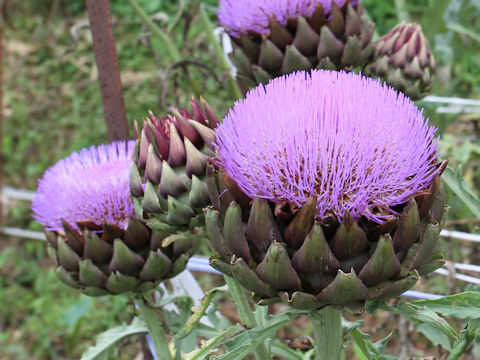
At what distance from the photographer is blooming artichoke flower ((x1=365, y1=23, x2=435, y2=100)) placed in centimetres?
114

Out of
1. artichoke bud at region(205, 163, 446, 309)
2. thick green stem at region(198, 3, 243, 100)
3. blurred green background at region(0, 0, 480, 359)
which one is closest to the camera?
artichoke bud at region(205, 163, 446, 309)

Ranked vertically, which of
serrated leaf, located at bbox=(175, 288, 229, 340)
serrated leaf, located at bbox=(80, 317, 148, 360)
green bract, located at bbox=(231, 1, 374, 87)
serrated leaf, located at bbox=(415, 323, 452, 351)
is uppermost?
green bract, located at bbox=(231, 1, 374, 87)

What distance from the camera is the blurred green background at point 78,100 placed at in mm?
1650

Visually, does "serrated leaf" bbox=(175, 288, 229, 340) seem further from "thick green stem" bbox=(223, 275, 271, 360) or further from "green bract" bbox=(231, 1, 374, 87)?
"green bract" bbox=(231, 1, 374, 87)

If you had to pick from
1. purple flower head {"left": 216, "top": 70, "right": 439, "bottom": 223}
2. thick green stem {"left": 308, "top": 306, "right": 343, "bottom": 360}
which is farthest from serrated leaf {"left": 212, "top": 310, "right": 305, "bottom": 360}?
purple flower head {"left": 216, "top": 70, "right": 439, "bottom": 223}

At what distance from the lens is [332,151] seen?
0.61 m

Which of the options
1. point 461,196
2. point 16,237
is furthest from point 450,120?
point 16,237

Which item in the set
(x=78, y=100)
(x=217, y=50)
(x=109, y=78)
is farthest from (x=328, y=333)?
(x=78, y=100)

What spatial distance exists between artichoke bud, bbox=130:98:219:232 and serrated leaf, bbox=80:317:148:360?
Answer: 0.30 metres

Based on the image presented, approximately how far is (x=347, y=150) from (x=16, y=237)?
2008 millimetres

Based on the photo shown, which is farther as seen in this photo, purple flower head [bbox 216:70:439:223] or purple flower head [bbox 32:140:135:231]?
Result: purple flower head [bbox 32:140:135:231]

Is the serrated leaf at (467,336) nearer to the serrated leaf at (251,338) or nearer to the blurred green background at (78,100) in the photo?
the serrated leaf at (251,338)

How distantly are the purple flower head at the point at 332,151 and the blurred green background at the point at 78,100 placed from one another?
24.0 inches

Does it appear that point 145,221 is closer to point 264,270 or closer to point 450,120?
point 264,270
